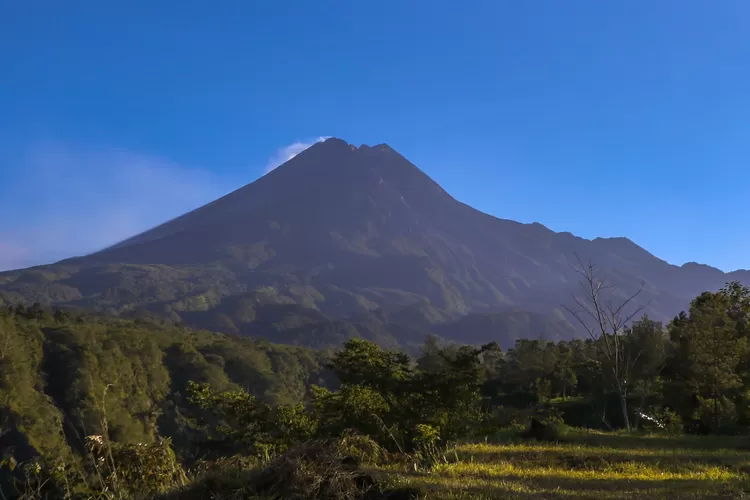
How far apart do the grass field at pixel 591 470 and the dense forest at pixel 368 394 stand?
2.92 ft

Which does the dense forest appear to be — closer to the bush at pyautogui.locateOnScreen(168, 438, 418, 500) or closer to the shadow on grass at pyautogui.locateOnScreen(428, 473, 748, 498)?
the bush at pyautogui.locateOnScreen(168, 438, 418, 500)

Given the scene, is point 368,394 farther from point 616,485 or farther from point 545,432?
point 616,485

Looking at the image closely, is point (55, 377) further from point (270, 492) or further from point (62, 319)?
point (270, 492)

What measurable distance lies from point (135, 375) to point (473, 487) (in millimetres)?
81812

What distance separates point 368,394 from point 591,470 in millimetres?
6281

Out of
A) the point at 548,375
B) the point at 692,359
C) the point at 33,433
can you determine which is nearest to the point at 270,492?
the point at 692,359

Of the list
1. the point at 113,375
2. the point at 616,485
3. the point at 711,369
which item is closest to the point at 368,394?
the point at 616,485

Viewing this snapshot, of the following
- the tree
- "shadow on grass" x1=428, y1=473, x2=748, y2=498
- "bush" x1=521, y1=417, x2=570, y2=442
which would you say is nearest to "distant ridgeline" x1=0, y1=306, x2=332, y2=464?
"bush" x1=521, y1=417, x2=570, y2=442

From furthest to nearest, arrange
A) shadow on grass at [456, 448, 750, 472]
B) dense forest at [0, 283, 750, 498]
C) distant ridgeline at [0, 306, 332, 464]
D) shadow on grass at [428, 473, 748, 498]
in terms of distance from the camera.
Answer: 1. distant ridgeline at [0, 306, 332, 464]
2. dense forest at [0, 283, 750, 498]
3. shadow on grass at [456, 448, 750, 472]
4. shadow on grass at [428, 473, 748, 498]

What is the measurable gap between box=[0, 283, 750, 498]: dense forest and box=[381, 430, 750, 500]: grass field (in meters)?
0.89

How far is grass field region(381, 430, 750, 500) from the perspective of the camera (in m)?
5.67

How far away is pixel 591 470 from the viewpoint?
7738 mm

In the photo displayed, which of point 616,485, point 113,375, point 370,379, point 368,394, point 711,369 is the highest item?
point 370,379

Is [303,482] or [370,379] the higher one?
[303,482]
